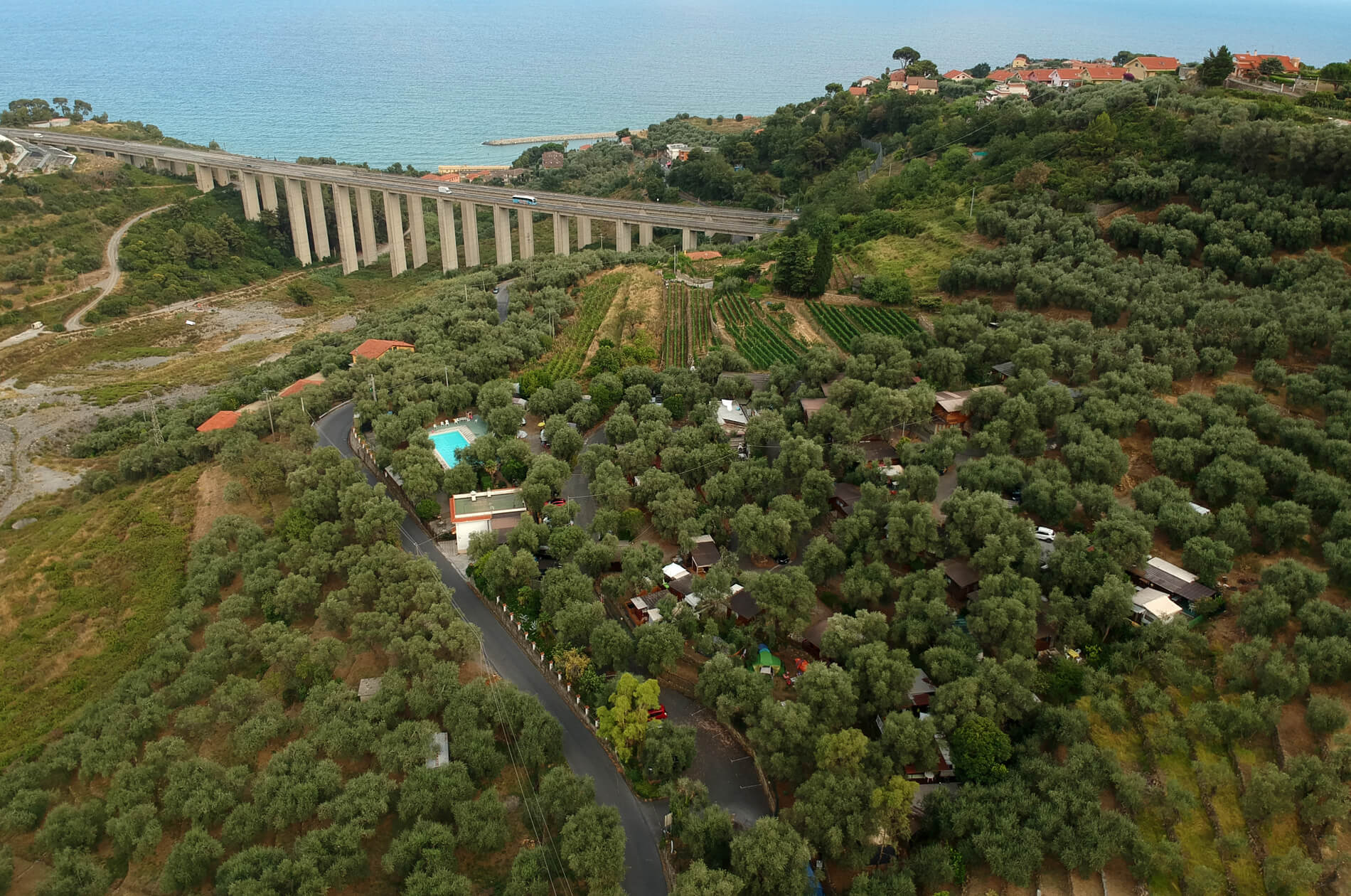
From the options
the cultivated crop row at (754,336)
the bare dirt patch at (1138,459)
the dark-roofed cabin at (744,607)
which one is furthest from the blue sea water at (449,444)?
the bare dirt patch at (1138,459)

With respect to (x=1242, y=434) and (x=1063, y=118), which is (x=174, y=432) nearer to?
(x=1242, y=434)

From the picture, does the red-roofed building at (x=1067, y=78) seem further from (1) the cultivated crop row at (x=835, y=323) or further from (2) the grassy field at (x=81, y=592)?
(2) the grassy field at (x=81, y=592)

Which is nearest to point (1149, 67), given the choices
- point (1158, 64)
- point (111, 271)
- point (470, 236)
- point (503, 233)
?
point (1158, 64)

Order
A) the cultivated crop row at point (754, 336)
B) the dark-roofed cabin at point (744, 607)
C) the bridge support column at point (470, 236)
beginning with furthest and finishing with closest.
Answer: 1. the bridge support column at point (470, 236)
2. the cultivated crop row at point (754, 336)
3. the dark-roofed cabin at point (744, 607)

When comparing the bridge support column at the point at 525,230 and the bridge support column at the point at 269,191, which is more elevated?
the bridge support column at the point at 269,191

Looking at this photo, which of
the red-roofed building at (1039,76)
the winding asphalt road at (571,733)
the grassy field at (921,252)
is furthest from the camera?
the red-roofed building at (1039,76)

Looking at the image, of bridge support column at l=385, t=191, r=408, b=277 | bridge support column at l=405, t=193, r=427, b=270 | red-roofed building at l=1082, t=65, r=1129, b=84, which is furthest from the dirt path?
red-roofed building at l=1082, t=65, r=1129, b=84

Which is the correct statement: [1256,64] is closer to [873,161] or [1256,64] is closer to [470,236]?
[873,161]
